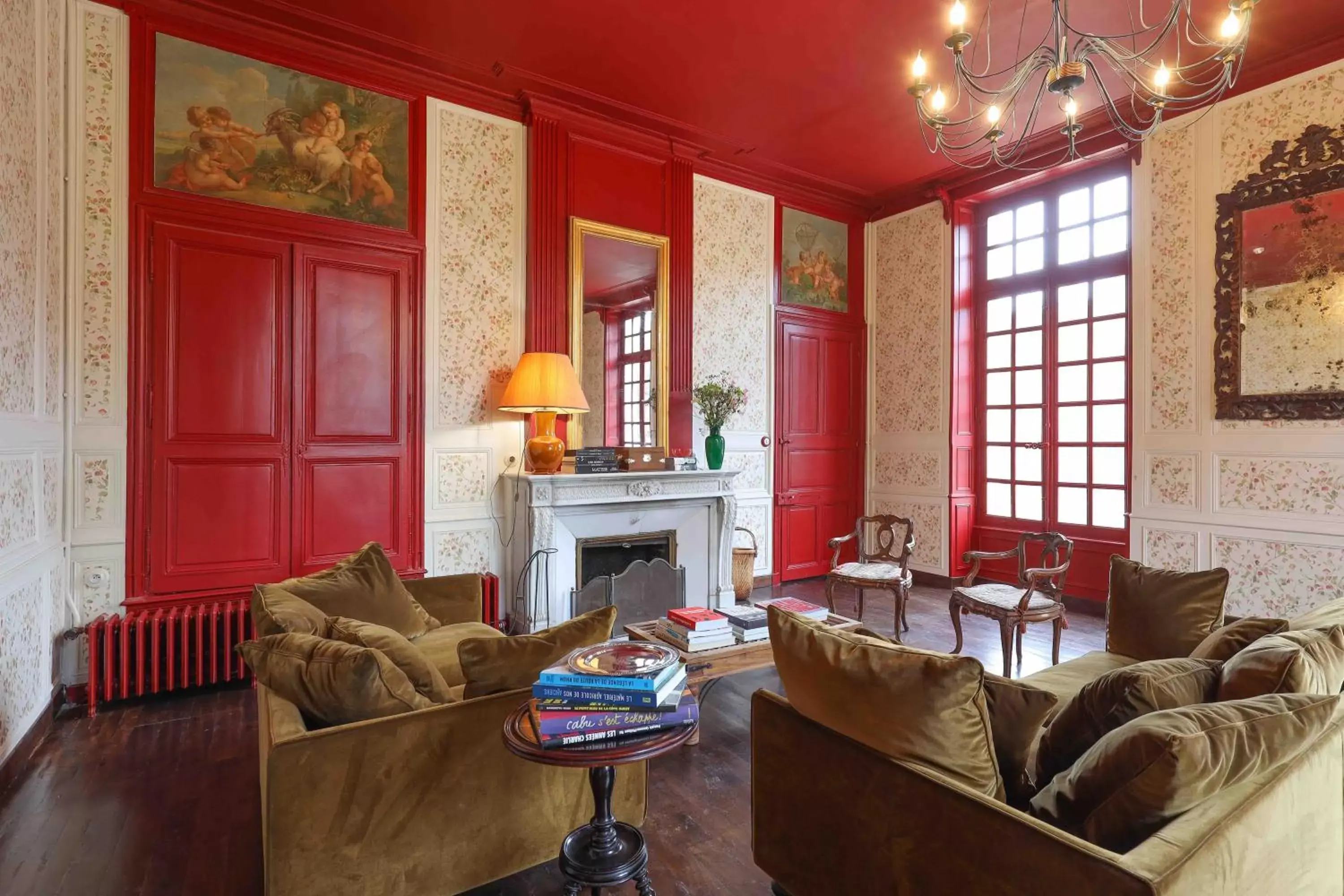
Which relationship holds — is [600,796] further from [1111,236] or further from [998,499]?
[1111,236]

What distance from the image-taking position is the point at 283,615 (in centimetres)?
196

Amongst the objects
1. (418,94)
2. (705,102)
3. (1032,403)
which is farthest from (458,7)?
(1032,403)

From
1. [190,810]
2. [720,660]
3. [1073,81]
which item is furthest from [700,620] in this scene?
[1073,81]

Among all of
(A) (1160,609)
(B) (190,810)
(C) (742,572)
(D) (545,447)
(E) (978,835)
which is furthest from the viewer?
(C) (742,572)

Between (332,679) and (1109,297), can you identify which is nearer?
(332,679)

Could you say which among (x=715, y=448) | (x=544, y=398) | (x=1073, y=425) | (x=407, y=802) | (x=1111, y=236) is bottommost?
(x=407, y=802)

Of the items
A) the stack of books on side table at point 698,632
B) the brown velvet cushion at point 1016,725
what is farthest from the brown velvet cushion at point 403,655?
the brown velvet cushion at point 1016,725

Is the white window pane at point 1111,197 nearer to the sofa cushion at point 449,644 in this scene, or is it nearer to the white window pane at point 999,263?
the white window pane at point 999,263

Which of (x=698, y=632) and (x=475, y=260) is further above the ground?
(x=475, y=260)

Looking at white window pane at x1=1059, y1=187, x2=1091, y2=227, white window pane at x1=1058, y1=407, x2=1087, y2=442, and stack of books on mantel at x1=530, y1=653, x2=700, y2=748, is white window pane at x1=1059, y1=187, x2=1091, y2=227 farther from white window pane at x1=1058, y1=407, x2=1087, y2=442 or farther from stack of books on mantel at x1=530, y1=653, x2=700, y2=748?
stack of books on mantel at x1=530, y1=653, x2=700, y2=748

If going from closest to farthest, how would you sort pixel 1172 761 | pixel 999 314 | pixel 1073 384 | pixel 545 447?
pixel 1172 761 → pixel 545 447 → pixel 1073 384 → pixel 999 314

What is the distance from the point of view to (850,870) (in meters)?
1.48

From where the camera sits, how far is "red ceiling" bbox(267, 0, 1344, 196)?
3.48 metres

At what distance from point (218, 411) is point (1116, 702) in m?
4.02
